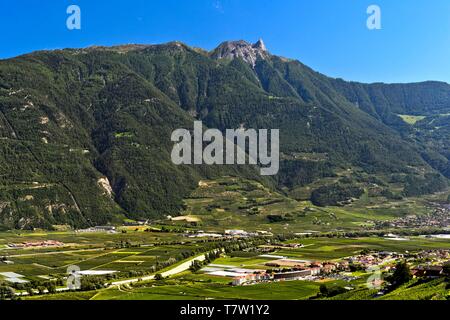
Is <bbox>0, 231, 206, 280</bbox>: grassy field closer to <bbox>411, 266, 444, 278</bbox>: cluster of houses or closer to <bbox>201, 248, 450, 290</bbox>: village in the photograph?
<bbox>201, 248, 450, 290</bbox>: village

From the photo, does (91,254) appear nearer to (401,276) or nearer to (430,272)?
(401,276)

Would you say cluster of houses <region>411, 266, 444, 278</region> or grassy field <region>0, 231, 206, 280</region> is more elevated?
cluster of houses <region>411, 266, 444, 278</region>

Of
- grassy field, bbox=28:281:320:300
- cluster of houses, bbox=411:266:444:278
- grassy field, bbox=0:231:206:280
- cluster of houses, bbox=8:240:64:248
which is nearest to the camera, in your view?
cluster of houses, bbox=411:266:444:278

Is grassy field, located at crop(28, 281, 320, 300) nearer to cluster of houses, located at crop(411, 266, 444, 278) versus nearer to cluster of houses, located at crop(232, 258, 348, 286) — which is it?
cluster of houses, located at crop(232, 258, 348, 286)

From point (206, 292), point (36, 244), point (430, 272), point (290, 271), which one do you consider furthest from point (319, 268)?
point (36, 244)

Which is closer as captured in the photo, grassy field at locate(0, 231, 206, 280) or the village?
the village

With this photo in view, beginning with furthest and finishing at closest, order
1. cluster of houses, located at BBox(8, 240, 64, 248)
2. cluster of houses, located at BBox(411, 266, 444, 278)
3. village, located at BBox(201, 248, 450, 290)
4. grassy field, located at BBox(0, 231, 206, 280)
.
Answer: cluster of houses, located at BBox(8, 240, 64, 248)
grassy field, located at BBox(0, 231, 206, 280)
village, located at BBox(201, 248, 450, 290)
cluster of houses, located at BBox(411, 266, 444, 278)

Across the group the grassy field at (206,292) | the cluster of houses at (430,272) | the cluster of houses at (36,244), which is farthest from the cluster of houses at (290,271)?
the cluster of houses at (36,244)

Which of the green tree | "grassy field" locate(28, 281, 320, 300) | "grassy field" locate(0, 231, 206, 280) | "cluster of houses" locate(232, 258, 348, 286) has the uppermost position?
the green tree

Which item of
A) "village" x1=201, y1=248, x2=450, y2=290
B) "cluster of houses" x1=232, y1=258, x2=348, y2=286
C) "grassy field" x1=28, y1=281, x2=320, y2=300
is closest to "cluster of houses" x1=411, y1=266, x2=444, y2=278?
"village" x1=201, y1=248, x2=450, y2=290

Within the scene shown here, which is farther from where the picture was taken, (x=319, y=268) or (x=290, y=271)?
(x=319, y=268)
